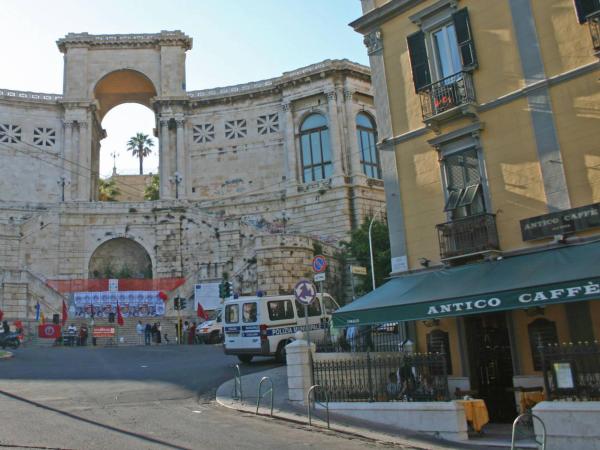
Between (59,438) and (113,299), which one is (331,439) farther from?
(113,299)

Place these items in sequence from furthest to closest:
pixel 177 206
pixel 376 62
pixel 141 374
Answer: pixel 177 206 → pixel 141 374 → pixel 376 62

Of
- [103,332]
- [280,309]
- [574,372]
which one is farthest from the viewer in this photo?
[103,332]

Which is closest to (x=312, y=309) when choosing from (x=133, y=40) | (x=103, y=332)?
(x=103, y=332)

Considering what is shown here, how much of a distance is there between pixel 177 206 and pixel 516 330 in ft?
106

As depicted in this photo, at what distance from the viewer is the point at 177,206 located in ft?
139

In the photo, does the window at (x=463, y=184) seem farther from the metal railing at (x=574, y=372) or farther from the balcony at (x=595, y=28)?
the metal railing at (x=574, y=372)

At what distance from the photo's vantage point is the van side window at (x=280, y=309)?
20.2 metres

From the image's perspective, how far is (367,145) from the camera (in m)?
45.8

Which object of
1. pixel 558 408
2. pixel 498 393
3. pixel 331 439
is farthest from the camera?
pixel 498 393

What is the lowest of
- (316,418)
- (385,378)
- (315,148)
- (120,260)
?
(316,418)

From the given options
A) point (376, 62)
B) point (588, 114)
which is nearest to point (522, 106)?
point (588, 114)

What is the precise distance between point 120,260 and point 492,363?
34705mm

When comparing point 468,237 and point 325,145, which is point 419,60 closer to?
point 468,237

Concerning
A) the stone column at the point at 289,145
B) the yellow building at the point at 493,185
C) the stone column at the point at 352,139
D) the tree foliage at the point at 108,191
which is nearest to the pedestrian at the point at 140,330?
the stone column at the point at 289,145
